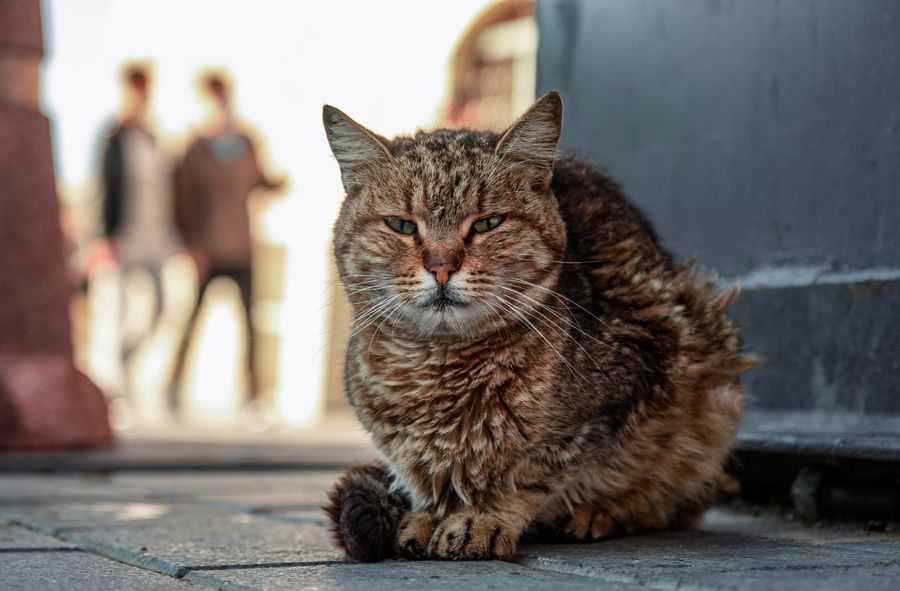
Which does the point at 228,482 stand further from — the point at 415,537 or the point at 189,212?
the point at 189,212

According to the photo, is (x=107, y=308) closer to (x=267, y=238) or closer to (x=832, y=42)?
(x=267, y=238)

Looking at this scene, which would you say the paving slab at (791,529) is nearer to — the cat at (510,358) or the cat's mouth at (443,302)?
the cat at (510,358)

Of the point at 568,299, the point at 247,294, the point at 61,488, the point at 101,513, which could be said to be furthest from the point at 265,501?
the point at 247,294

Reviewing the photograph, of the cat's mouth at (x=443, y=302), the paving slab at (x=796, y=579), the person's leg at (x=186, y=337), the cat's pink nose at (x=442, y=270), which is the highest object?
the cat's pink nose at (x=442, y=270)

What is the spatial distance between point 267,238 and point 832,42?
964 centimetres

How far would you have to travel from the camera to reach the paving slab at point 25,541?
2840 mm

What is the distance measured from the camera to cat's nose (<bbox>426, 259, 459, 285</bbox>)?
8.89ft

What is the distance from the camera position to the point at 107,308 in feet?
46.2

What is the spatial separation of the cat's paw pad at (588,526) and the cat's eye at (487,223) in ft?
2.33

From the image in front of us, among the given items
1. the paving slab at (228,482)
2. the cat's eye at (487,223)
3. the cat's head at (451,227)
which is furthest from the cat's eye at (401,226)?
the paving slab at (228,482)

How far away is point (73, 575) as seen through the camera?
241cm

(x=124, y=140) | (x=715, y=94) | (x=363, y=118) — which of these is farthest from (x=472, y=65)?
(x=715, y=94)

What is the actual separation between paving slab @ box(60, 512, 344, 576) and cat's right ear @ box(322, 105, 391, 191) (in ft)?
2.92

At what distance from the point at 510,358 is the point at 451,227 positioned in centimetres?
32
